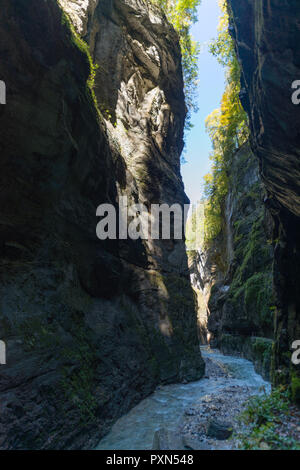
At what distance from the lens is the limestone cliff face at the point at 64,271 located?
13.6 ft

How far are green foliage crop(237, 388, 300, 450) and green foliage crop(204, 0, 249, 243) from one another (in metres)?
23.2

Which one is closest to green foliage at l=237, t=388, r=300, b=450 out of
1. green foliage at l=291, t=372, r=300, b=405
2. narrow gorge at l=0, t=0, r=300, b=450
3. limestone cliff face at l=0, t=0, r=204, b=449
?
green foliage at l=291, t=372, r=300, b=405

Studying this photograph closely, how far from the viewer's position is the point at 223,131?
27922mm

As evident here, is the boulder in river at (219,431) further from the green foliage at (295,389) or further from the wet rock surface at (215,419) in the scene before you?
the green foliage at (295,389)

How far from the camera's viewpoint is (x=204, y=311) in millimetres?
34562

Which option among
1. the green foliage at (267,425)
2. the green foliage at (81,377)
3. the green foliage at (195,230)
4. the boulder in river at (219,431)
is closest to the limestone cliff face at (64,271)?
the green foliage at (81,377)

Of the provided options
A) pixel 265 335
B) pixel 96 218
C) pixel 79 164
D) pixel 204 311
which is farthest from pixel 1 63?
pixel 204 311

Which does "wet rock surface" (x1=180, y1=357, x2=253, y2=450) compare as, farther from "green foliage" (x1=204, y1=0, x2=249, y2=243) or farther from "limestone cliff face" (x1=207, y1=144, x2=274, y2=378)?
"green foliage" (x1=204, y1=0, x2=249, y2=243)

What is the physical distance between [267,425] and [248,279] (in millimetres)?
11343

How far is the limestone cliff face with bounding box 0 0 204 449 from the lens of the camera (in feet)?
13.6

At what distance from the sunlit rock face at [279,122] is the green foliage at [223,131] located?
1935 centimetres

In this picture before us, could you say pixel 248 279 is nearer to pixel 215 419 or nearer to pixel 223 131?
pixel 215 419

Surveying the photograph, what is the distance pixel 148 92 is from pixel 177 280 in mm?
10352

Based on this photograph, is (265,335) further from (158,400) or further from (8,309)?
(8,309)
